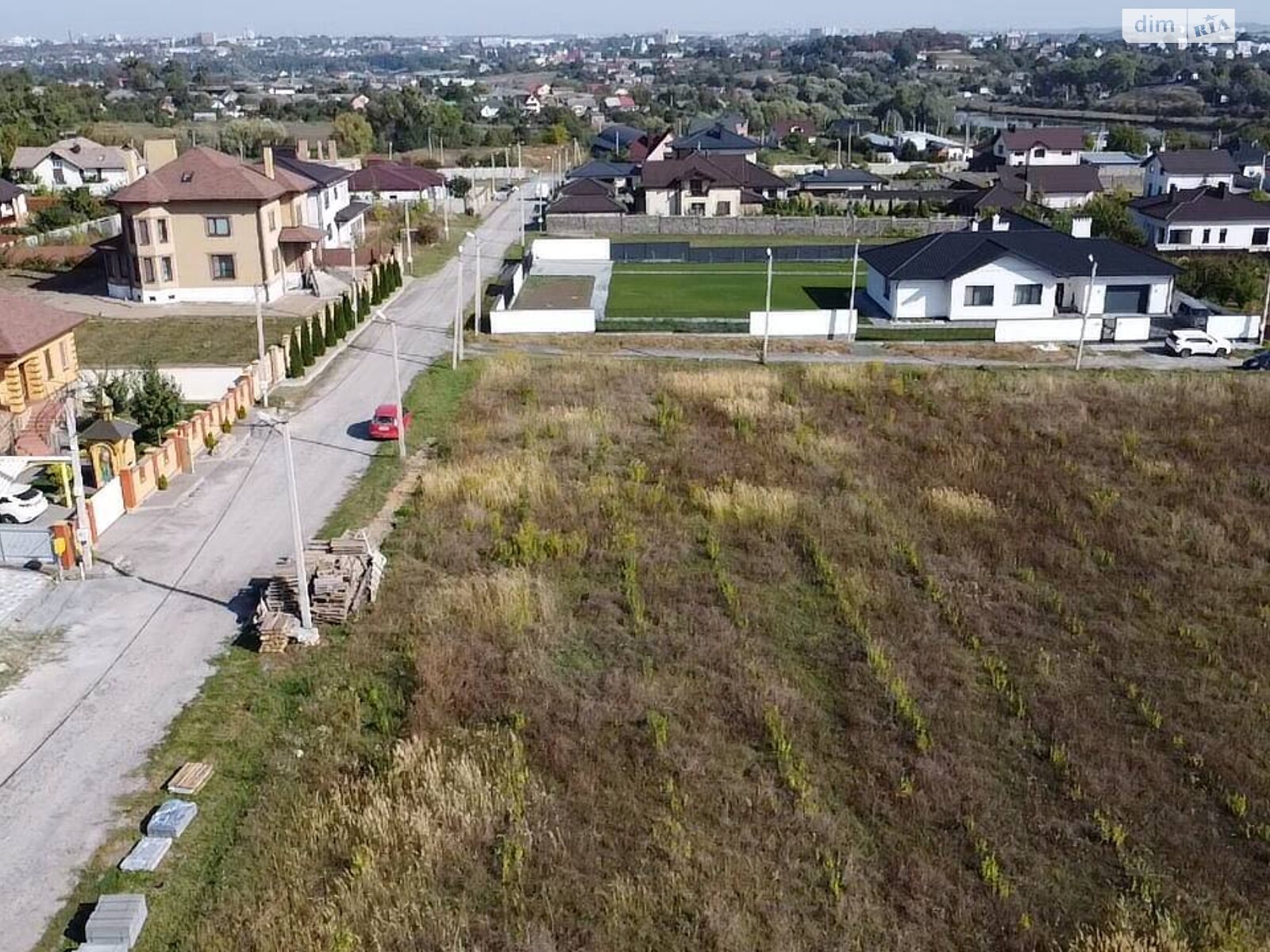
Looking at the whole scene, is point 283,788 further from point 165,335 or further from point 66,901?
point 165,335

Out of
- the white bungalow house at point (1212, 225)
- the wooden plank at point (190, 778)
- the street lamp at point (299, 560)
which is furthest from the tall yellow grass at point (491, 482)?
the white bungalow house at point (1212, 225)

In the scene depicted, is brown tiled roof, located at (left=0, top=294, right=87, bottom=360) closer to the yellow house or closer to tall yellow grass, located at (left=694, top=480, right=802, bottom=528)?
the yellow house

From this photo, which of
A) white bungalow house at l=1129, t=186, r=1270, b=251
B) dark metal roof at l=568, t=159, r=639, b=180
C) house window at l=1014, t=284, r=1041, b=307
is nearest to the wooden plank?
house window at l=1014, t=284, r=1041, b=307

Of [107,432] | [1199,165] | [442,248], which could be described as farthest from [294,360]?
[1199,165]

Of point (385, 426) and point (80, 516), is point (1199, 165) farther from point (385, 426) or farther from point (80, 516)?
point (80, 516)

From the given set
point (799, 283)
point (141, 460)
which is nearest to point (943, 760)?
point (141, 460)
